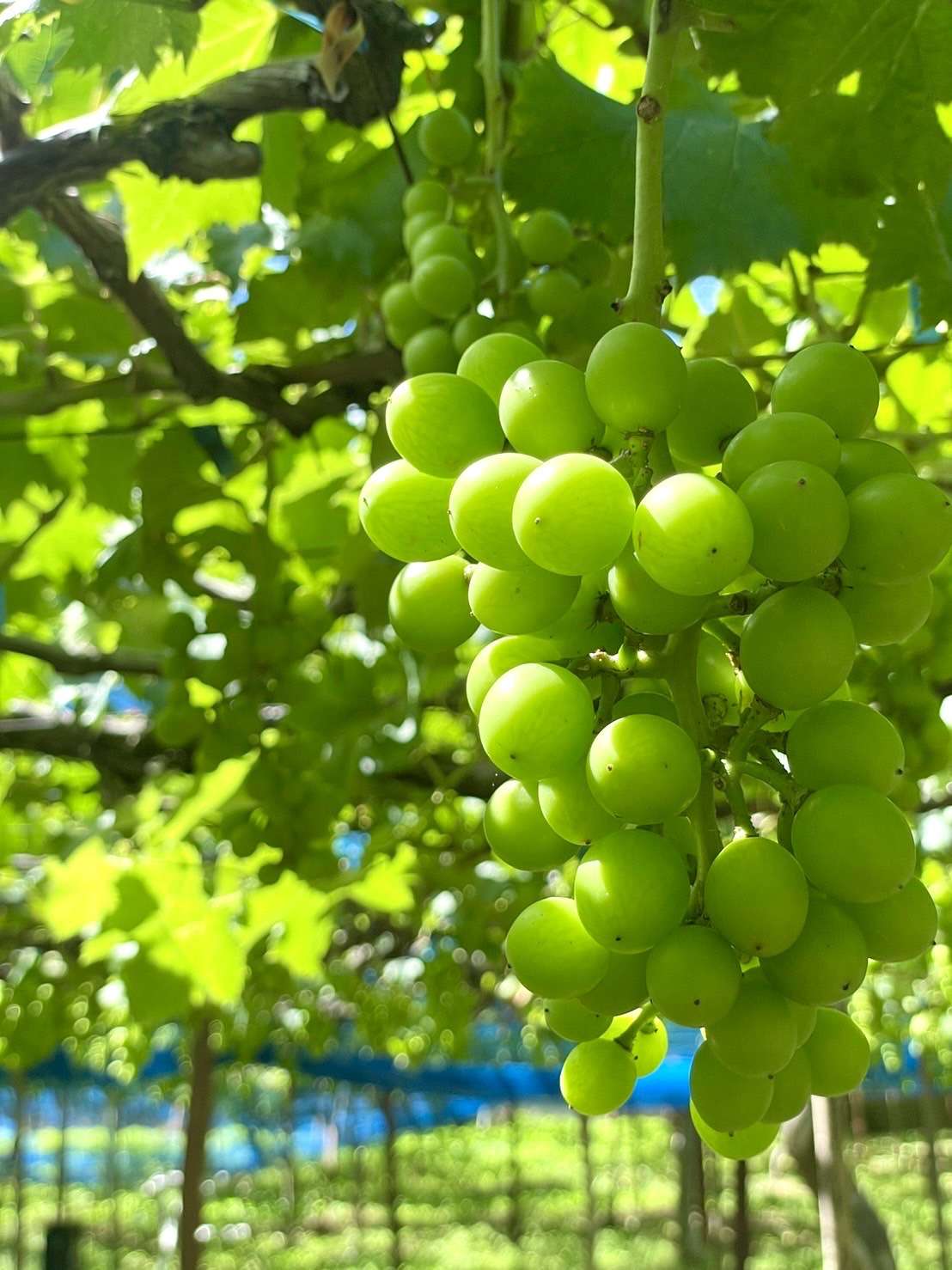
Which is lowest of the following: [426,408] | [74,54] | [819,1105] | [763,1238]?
[763,1238]

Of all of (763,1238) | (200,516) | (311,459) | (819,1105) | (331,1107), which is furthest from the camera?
(331,1107)

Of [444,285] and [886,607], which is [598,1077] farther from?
[444,285]

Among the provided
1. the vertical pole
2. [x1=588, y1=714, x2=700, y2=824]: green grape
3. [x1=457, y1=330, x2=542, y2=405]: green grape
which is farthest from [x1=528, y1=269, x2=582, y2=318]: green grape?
the vertical pole

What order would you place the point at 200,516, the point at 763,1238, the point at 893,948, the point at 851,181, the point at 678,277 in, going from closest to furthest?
the point at 893,948 → the point at 851,181 → the point at 678,277 → the point at 200,516 → the point at 763,1238

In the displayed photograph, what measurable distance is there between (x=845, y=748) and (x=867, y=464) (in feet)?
0.46

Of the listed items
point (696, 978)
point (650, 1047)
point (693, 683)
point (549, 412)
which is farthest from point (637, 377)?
point (650, 1047)

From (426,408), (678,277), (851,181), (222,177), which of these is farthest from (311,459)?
(426,408)

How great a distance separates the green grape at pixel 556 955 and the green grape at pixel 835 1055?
0.41 ft

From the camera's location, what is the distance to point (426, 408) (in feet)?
2.04

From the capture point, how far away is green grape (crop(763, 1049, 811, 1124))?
0.57 m

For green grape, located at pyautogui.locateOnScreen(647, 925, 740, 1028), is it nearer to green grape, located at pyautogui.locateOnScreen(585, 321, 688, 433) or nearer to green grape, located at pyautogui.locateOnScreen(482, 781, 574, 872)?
green grape, located at pyautogui.locateOnScreen(482, 781, 574, 872)

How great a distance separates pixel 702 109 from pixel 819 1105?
4.73ft

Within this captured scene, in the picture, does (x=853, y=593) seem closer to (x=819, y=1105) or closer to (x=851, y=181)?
(x=851, y=181)

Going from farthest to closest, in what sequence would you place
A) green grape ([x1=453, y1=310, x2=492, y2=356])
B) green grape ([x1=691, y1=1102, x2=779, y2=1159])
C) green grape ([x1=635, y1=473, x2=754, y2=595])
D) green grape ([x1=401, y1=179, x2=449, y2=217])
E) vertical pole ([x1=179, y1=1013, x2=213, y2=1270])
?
vertical pole ([x1=179, y1=1013, x2=213, y2=1270]) → green grape ([x1=401, y1=179, x2=449, y2=217]) → green grape ([x1=453, y1=310, x2=492, y2=356]) → green grape ([x1=691, y1=1102, x2=779, y2=1159]) → green grape ([x1=635, y1=473, x2=754, y2=595])
